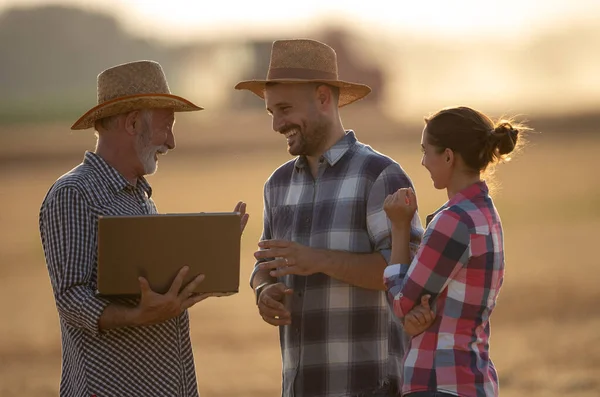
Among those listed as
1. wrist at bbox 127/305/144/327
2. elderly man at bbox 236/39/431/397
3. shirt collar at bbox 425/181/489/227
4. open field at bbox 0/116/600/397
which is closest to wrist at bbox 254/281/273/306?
elderly man at bbox 236/39/431/397

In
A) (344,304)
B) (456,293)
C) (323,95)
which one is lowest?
(344,304)

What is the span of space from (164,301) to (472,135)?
1166 mm

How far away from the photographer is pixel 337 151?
16.0ft

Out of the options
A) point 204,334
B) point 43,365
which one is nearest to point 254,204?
point 204,334

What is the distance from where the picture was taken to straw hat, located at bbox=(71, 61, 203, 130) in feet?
15.0

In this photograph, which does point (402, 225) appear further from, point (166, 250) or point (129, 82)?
point (129, 82)

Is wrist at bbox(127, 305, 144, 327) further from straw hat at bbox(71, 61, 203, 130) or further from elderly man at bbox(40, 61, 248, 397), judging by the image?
straw hat at bbox(71, 61, 203, 130)

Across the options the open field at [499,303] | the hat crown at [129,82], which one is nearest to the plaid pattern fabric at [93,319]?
the hat crown at [129,82]

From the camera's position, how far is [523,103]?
228ft

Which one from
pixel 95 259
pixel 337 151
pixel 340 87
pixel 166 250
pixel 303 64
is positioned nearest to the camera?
pixel 166 250

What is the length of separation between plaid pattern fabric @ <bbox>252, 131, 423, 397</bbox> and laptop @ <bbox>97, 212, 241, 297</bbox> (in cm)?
56

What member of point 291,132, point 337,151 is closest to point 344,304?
point 337,151

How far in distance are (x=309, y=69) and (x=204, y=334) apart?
855 cm

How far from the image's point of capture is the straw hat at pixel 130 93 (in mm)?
4574
